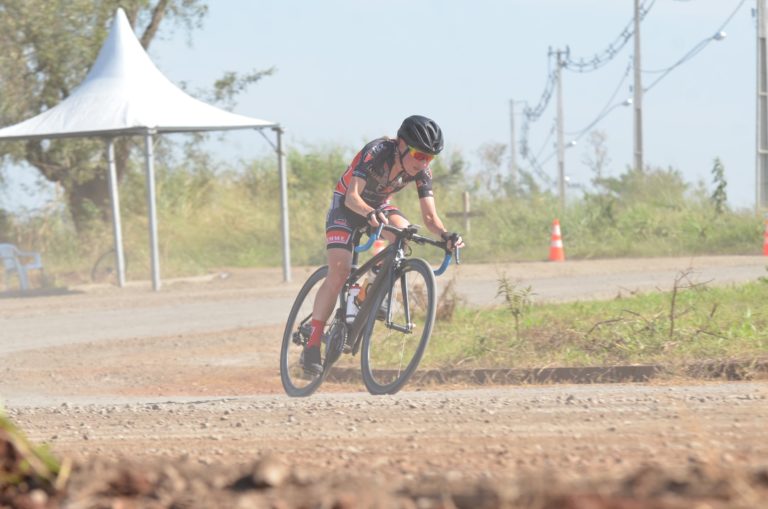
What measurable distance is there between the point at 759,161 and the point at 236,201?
14.5 metres

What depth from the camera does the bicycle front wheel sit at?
8678mm

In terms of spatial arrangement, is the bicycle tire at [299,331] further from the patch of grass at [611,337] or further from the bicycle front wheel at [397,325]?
the patch of grass at [611,337]

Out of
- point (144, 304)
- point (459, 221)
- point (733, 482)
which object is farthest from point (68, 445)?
point (459, 221)

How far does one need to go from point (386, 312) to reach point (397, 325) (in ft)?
0.51

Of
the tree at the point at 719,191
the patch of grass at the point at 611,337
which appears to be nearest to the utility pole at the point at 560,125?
the tree at the point at 719,191

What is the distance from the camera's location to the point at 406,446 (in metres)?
5.84

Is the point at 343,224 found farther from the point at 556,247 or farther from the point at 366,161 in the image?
the point at 556,247

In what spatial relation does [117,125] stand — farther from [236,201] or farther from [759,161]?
[759,161]

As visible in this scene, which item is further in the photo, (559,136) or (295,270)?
(559,136)

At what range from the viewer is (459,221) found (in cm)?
3372

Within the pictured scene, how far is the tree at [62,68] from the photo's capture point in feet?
98.0

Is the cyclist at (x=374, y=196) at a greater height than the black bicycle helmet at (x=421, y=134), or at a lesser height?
lesser

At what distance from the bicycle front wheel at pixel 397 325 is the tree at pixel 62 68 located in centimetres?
2259

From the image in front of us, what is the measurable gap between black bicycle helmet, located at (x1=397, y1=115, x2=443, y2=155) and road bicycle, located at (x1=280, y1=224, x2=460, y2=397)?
58cm
